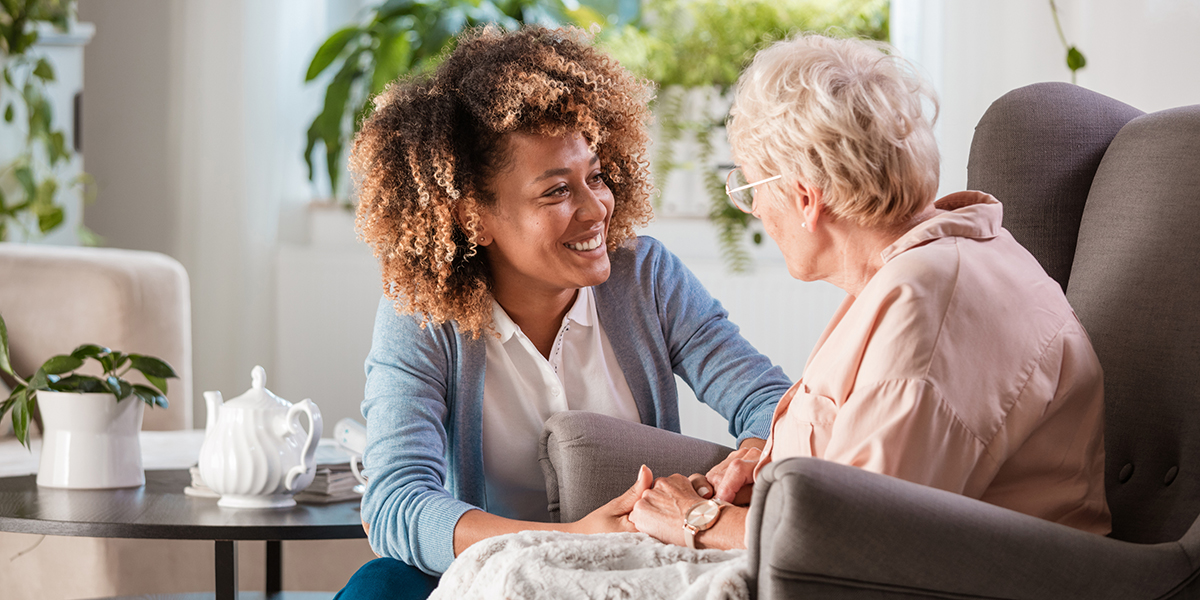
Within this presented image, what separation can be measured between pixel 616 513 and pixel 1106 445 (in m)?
0.59

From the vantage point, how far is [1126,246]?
1.34 meters

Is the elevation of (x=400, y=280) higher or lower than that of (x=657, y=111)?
lower

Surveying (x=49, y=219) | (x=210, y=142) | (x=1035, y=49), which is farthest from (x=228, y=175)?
(x=1035, y=49)

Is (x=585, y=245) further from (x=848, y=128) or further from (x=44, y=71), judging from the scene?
(x=44, y=71)

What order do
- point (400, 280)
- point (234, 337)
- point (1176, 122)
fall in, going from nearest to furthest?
point (1176, 122) < point (400, 280) < point (234, 337)

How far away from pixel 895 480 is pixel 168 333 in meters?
2.00

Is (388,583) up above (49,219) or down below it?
below

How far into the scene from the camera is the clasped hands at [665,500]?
46.4 inches

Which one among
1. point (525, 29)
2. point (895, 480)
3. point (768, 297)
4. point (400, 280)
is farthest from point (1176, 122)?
point (768, 297)

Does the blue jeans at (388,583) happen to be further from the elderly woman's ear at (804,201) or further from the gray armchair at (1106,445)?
the elderly woman's ear at (804,201)

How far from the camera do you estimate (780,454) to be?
1.13 meters

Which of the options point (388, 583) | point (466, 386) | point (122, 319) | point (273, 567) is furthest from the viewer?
point (122, 319)

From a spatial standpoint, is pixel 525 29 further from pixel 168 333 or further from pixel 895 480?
pixel 168 333

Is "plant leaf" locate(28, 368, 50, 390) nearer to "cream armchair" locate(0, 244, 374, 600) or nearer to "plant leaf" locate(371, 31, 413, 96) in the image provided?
"cream armchair" locate(0, 244, 374, 600)
